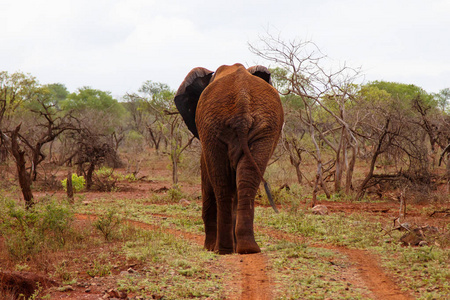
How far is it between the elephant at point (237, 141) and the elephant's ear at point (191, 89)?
762 millimetres

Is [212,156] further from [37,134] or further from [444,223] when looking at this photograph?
[37,134]

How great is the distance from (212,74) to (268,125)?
6.45 feet

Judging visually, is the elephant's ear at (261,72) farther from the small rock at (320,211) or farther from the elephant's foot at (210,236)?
the small rock at (320,211)

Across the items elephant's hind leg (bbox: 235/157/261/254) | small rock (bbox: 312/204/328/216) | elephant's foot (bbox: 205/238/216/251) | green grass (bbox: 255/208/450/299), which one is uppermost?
elephant's hind leg (bbox: 235/157/261/254)

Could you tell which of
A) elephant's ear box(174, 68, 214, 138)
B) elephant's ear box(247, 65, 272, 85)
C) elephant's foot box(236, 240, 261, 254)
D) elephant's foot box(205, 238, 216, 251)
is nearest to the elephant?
elephant's foot box(236, 240, 261, 254)

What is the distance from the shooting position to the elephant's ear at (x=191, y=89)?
751 cm

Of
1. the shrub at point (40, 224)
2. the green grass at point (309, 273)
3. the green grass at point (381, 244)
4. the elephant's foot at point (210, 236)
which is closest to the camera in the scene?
the green grass at point (309, 273)

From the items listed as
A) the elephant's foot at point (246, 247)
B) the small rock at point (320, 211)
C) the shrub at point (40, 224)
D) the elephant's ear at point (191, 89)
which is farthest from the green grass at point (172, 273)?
the small rock at point (320, 211)

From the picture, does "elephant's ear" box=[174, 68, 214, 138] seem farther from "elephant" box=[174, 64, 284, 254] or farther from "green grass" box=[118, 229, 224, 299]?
"green grass" box=[118, 229, 224, 299]

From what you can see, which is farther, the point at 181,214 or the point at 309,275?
the point at 181,214

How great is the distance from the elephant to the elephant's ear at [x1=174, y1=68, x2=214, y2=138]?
76 cm

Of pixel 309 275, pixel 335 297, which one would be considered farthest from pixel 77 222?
pixel 335 297

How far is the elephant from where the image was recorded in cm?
588

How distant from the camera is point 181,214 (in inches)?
441
